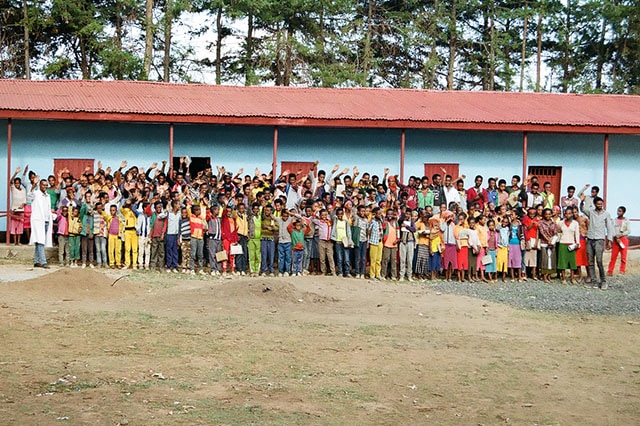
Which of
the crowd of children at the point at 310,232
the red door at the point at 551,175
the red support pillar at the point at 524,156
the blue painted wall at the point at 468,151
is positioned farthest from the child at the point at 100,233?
the red door at the point at 551,175

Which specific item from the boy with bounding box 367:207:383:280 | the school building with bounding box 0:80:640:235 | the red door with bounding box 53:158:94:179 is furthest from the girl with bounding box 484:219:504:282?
the red door with bounding box 53:158:94:179

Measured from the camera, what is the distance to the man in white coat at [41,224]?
1509cm

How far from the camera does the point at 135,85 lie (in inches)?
896

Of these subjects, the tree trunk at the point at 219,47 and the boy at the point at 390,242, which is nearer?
the boy at the point at 390,242

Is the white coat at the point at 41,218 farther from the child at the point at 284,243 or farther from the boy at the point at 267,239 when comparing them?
the child at the point at 284,243

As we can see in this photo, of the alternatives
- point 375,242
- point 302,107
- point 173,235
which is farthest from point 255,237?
point 302,107

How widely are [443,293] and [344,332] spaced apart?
174 inches

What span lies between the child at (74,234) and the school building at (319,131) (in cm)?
413

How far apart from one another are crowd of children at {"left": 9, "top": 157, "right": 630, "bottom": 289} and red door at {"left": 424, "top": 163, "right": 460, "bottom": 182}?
14.7 ft

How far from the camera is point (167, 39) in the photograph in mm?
32688

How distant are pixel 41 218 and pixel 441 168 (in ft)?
35.0

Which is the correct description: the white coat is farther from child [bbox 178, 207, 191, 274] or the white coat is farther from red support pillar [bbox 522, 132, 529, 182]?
red support pillar [bbox 522, 132, 529, 182]

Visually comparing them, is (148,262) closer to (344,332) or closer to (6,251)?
(6,251)

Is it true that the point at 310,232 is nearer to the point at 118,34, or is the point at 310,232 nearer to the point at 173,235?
the point at 173,235
